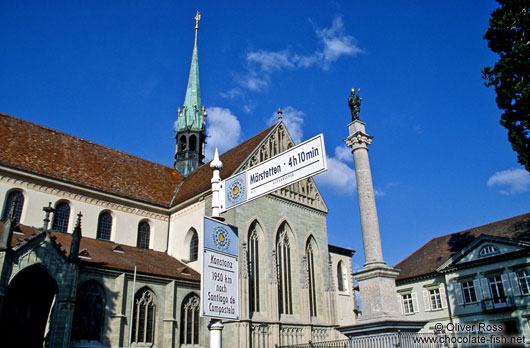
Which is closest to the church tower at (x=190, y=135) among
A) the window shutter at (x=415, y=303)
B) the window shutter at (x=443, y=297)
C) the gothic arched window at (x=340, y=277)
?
the gothic arched window at (x=340, y=277)

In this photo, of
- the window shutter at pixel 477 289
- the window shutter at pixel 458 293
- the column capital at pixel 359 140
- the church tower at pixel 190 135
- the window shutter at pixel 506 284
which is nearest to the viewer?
the column capital at pixel 359 140

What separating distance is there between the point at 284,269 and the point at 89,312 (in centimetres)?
1096

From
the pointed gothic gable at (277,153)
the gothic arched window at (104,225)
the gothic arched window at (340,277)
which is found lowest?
the gothic arched window at (340,277)

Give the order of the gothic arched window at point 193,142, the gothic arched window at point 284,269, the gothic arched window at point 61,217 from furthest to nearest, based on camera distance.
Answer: the gothic arched window at point 193,142, the gothic arched window at point 284,269, the gothic arched window at point 61,217

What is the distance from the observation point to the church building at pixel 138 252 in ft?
59.7

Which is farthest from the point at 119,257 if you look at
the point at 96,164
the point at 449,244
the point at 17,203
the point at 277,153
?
the point at 449,244

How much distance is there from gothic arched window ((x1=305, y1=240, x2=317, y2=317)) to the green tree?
15.4m

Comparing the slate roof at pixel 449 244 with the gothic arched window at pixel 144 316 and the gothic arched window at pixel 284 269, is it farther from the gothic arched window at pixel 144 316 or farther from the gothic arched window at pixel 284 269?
the gothic arched window at pixel 144 316

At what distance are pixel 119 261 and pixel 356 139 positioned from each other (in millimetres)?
13779

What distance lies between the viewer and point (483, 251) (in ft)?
96.8

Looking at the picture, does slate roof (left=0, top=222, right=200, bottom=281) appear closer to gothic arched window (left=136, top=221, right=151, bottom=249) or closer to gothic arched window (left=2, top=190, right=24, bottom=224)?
gothic arched window (left=2, top=190, right=24, bottom=224)

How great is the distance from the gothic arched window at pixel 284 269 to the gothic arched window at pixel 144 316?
6.98 meters

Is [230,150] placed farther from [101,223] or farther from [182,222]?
[101,223]

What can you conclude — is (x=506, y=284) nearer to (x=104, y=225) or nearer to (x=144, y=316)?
(x=144, y=316)
